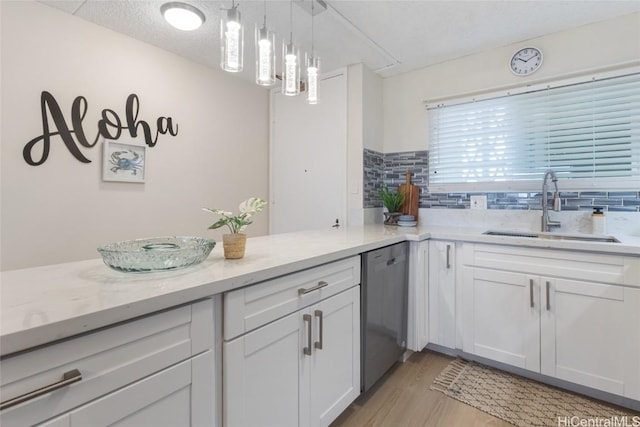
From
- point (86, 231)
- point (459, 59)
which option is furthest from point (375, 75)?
point (86, 231)

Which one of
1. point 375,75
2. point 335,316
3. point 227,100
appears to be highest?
point 375,75

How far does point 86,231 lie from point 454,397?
2.56 metres

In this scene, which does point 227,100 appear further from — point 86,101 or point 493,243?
point 493,243

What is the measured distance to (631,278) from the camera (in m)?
1.55

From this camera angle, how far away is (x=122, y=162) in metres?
A: 2.25

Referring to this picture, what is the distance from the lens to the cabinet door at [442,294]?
2.09 metres

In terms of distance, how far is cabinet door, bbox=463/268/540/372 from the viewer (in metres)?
1.82

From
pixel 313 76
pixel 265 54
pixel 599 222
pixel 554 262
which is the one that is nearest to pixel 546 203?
pixel 599 222

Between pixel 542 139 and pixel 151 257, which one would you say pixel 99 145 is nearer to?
pixel 151 257

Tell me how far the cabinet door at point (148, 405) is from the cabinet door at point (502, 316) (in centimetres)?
179

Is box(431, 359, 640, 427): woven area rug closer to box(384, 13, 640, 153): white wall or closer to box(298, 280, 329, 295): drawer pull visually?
box(298, 280, 329, 295): drawer pull

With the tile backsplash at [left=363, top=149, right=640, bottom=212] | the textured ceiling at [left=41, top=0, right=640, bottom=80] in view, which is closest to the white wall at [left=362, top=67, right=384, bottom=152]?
the tile backsplash at [left=363, top=149, right=640, bottom=212]

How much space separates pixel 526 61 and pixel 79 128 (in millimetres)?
3222

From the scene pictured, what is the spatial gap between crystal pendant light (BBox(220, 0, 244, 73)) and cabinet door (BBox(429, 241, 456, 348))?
1.67 m
